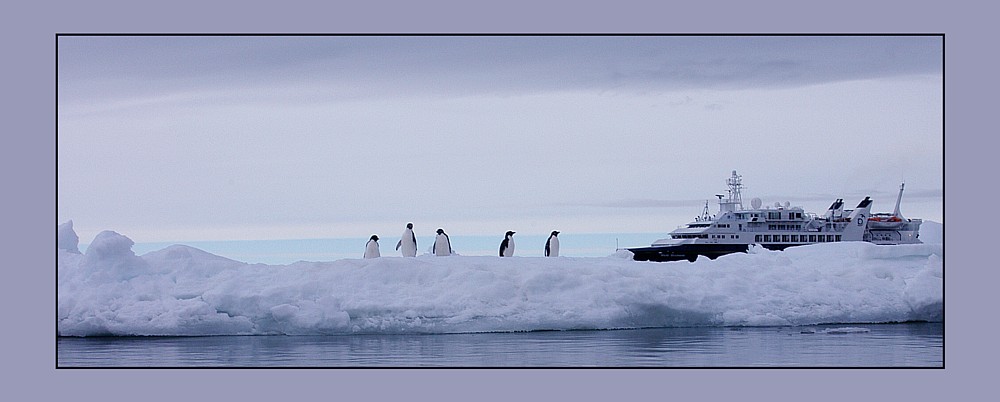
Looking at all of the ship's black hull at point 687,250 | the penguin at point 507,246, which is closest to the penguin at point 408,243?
Answer: the penguin at point 507,246

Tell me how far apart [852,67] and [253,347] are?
28.3ft

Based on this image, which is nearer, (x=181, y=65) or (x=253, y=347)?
(x=253, y=347)

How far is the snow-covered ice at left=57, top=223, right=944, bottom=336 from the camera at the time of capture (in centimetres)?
1883

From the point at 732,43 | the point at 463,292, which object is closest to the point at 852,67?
the point at 732,43

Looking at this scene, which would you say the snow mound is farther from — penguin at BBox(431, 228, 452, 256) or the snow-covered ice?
penguin at BBox(431, 228, 452, 256)

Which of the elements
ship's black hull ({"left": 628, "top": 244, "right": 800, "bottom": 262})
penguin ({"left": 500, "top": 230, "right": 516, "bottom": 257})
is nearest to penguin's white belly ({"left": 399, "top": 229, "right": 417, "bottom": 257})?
penguin ({"left": 500, "top": 230, "right": 516, "bottom": 257})

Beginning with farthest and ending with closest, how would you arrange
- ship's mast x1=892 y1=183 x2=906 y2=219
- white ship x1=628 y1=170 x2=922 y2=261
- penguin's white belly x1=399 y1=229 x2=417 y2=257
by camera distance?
white ship x1=628 y1=170 x2=922 y2=261, penguin's white belly x1=399 y1=229 x2=417 y2=257, ship's mast x1=892 y1=183 x2=906 y2=219

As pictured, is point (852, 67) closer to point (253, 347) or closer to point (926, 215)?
point (926, 215)

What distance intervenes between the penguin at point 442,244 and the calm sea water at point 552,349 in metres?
2.31

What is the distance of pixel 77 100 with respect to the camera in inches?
754

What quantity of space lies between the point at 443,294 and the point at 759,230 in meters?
7.54

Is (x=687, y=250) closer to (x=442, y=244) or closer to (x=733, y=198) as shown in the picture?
(x=733, y=198)

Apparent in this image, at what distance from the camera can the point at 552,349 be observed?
17.3 meters

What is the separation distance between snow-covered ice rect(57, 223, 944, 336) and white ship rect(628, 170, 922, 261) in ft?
13.0
